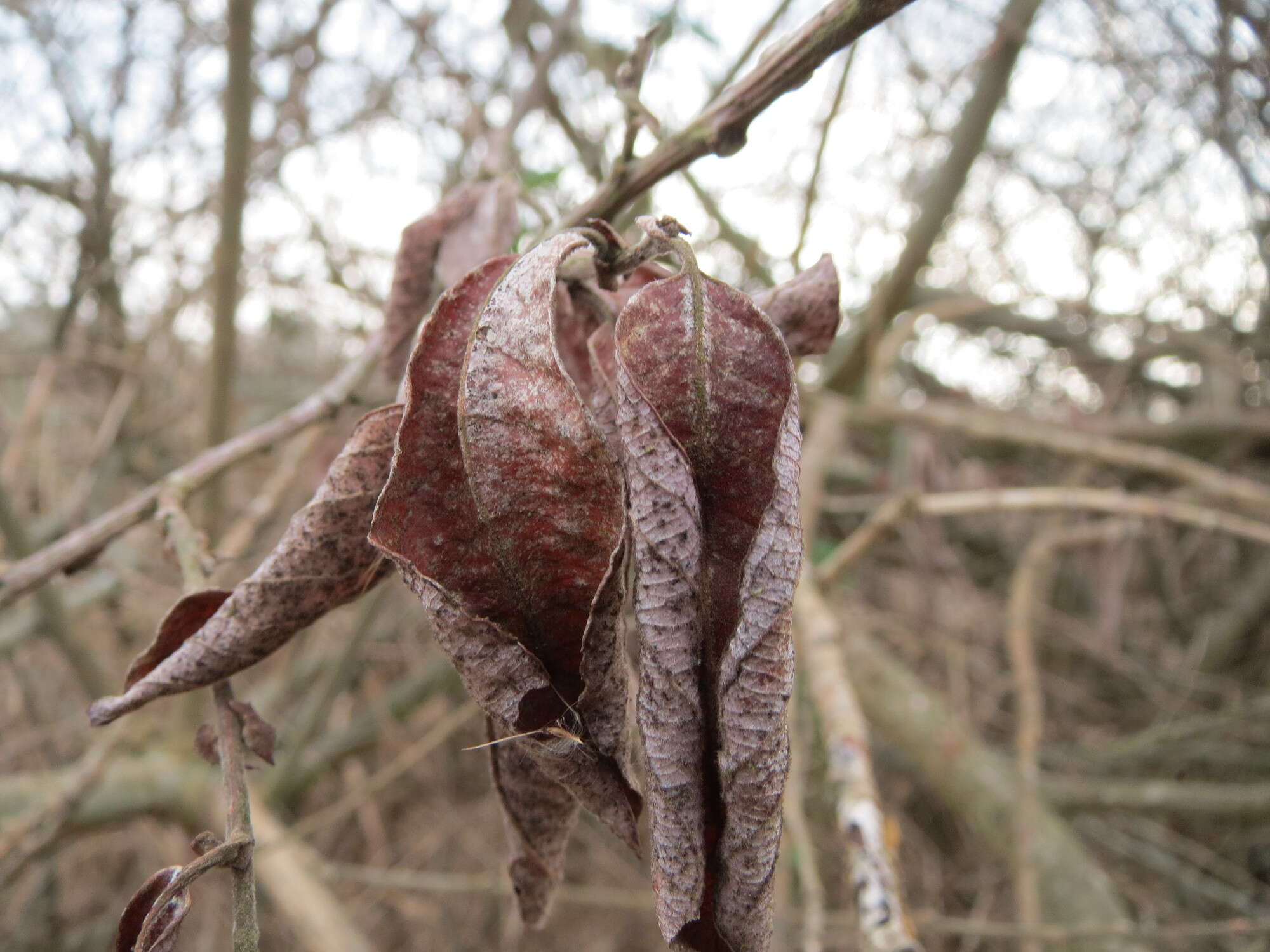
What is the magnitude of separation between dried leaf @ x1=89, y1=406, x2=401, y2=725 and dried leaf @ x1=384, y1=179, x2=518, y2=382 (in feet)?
0.84

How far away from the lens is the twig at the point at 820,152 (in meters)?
1.48

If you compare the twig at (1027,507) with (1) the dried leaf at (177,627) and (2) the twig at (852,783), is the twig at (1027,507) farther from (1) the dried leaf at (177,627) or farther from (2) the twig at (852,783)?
(1) the dried leaf at (177,627)

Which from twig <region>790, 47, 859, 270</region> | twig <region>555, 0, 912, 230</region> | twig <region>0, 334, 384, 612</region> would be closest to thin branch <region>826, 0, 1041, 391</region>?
twig <region>790, 47, 859, 270</region>

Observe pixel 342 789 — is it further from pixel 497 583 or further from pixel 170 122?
pixel 497 583

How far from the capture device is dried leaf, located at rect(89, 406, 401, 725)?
0.56m

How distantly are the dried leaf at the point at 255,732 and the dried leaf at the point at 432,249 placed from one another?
1.08 ft

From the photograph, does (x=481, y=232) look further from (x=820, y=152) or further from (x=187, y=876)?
(x=820, y=152)

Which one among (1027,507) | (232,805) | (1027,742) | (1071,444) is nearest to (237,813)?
(232,805)

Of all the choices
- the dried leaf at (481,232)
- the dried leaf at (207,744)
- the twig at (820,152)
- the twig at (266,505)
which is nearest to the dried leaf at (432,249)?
the dried leaf at (481,232)

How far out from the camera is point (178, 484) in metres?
0.83

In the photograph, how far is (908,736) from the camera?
191cm

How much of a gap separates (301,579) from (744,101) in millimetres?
473

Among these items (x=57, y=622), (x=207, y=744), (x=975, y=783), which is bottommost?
(x=975, y=783)

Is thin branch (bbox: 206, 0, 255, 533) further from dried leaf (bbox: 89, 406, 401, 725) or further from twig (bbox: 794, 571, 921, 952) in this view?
twig (bbox: 794, 571, 921, 952)
